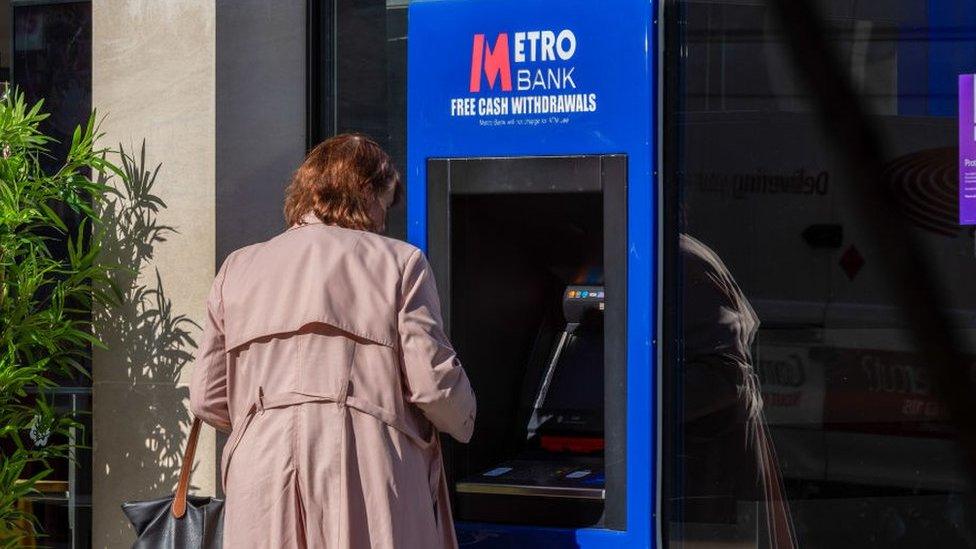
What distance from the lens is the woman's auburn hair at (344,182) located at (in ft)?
9.34

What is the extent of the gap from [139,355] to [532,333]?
5.46ft

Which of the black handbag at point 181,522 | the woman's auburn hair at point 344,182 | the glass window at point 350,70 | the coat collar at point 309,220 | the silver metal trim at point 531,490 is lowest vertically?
the black handbag at point 181,522

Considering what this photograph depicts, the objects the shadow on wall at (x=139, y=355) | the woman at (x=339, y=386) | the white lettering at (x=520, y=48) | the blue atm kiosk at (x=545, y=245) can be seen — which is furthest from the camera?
the shadow on wall at (x=139, y=355)

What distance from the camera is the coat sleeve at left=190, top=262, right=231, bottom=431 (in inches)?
115

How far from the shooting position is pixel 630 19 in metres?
3.01

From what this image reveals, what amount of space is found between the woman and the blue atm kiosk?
1.28 feet

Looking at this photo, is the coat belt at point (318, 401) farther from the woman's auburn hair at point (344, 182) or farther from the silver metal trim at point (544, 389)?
the silver metal trim at point (544, 389)

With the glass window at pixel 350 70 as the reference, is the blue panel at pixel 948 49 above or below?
below

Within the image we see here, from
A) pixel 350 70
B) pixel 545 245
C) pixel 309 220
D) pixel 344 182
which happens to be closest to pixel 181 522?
pixel 309 220

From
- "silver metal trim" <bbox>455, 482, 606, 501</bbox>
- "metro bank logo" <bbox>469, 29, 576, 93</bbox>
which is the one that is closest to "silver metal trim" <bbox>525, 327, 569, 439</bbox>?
"silver metal trim" <bbox>455, 482, 606, 501</bbox>

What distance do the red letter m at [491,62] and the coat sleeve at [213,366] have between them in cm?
78

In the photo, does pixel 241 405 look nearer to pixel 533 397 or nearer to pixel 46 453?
pixel 533 397

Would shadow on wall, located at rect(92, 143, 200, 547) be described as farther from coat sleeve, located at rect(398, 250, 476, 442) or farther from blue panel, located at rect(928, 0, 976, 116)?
blue panel, located at rect(928, 0, 976, 116)

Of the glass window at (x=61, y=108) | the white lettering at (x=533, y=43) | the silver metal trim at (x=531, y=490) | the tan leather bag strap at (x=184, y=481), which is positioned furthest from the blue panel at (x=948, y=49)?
the glass window at (x=61, y=108)
